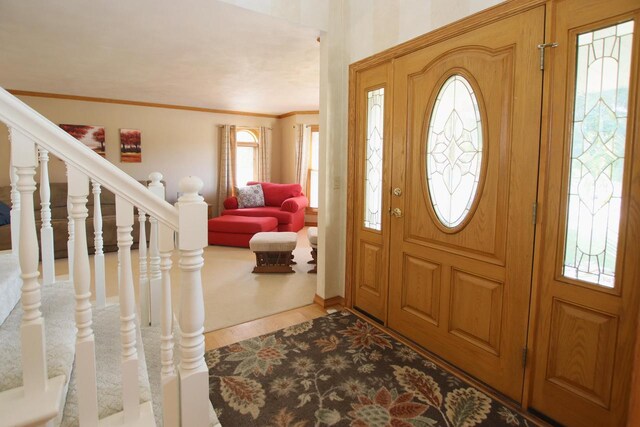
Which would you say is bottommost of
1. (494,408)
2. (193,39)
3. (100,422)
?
(494,408)

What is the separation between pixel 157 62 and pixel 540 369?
4453 mm

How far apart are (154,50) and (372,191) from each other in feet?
8.84

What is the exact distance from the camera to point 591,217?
1.57 metres

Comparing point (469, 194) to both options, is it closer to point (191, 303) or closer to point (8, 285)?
point (191, 303)

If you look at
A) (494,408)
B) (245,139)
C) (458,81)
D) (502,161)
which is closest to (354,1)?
(458,81)

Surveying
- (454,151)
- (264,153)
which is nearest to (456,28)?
(454,151)

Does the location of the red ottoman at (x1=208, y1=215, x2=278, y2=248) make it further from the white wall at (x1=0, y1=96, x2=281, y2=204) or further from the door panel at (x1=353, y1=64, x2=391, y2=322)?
the door panel at (x1=353, y1=64, x2=391, y2=322)

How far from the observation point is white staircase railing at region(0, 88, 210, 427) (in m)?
1.03

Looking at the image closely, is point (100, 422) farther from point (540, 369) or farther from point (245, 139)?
point (245, 139)

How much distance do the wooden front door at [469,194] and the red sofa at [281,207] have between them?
3.86 meters

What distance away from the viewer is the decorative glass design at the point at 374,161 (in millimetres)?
2697

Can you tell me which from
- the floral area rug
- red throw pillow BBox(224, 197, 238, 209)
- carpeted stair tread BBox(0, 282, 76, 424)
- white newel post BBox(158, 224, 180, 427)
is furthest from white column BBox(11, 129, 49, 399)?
red throw pillow BBox(224, 197, 238, 209)

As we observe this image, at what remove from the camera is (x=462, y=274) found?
2127 mm

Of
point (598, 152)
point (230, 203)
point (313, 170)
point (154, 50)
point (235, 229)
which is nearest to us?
point (598, 152)
